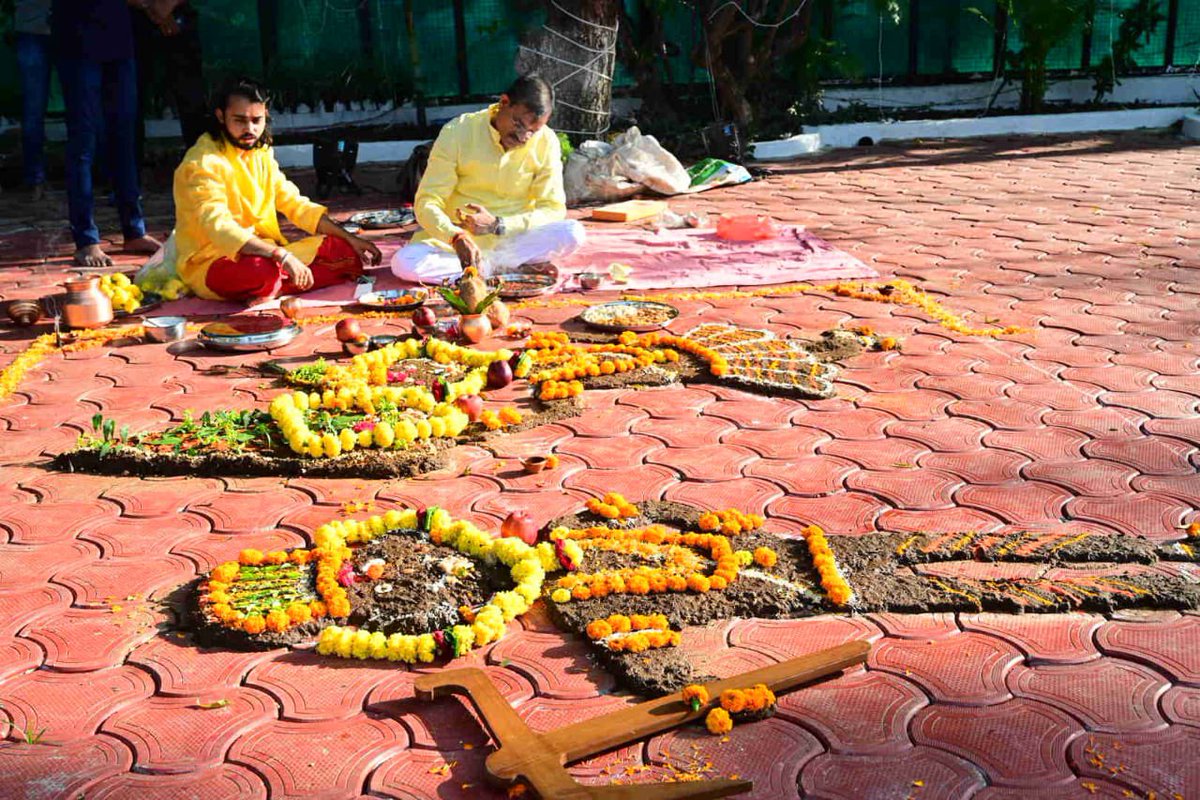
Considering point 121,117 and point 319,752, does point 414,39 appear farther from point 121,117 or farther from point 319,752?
point 319,752

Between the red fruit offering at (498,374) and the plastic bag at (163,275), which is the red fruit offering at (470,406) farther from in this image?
the plastic bag at (163,275)

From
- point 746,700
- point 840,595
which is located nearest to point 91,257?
point 840,595

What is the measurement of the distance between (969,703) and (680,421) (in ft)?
6.73

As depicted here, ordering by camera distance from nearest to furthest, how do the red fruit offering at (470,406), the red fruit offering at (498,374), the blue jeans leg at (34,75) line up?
the red fruit offering at (470,406) → the red fruit offering at (498,374) → the blue jeans leg at (34,75)

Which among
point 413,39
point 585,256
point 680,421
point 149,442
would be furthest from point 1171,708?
point 413,39

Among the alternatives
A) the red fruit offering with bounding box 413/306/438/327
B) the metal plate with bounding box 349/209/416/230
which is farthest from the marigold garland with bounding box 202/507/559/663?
the metal plate with bounding box 349/209/416/230

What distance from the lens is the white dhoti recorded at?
6.92m

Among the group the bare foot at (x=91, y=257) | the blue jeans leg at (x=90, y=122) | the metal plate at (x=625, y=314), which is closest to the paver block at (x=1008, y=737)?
the metal plate at (x=625, y=314)

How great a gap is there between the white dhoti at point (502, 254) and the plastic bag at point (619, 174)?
254 cm

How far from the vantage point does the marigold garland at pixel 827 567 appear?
319 centimetres

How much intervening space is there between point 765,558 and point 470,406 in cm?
163

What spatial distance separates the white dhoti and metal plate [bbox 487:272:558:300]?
0.15 m

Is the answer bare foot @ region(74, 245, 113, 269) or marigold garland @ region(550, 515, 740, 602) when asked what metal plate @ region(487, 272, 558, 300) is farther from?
marigold garland @ region(550, 515, 740, 602)

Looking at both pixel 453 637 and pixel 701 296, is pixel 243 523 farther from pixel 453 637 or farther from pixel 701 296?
pixel 701 296
